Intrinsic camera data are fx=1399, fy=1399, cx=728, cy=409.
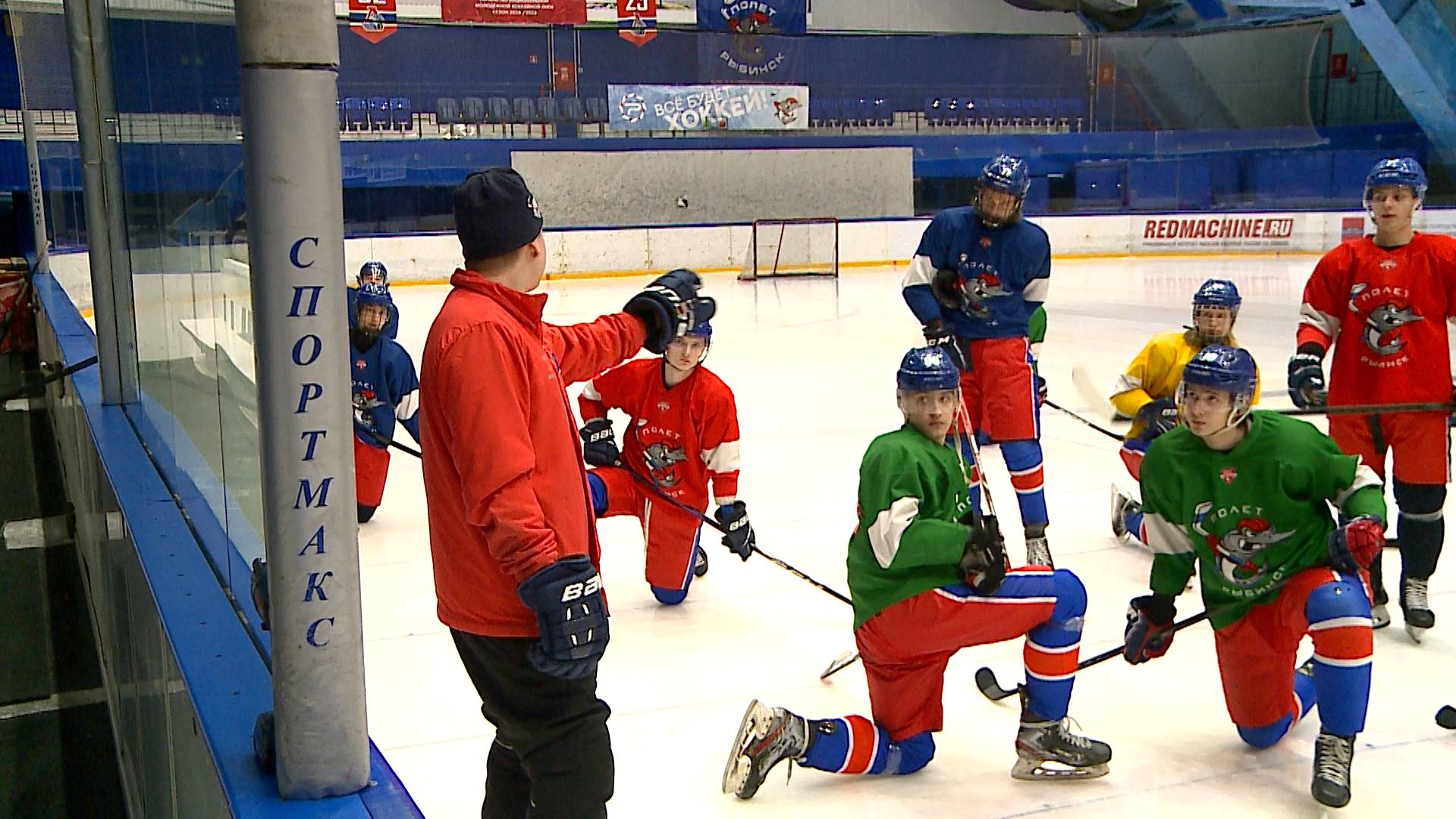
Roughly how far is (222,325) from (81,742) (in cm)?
236

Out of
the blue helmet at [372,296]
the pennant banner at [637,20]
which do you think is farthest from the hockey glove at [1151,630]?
the pennant banner at [637,20]

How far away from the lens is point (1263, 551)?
2986 mm

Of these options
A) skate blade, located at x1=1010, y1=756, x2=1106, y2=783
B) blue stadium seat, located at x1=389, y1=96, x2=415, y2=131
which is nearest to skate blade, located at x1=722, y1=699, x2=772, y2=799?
skate blade, located at x1=1010, y1=756, x2=1106, y2=783

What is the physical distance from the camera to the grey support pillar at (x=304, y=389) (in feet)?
4.59

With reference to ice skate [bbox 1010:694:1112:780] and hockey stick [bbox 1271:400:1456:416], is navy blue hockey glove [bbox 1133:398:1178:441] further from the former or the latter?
ice skate [bbox 1010:694:1112:780]

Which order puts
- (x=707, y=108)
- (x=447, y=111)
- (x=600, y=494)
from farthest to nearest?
1. (x=707, y=108)
2. (x=447, y=111)
3. (x=600, y=494)

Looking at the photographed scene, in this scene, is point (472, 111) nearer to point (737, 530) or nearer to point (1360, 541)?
point (737, 530)

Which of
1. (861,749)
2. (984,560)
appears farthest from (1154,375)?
(861,749)

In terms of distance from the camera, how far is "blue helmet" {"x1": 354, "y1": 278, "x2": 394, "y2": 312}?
5.11 metres

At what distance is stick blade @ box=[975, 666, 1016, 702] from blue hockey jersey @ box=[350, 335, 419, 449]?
245 centimetres

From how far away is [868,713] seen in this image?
11.4 ft

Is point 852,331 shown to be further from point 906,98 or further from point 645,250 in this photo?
point 906,98

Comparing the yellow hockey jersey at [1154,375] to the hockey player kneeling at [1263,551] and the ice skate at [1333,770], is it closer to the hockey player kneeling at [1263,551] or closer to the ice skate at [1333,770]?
the hockey player kneeling at [1263,551]

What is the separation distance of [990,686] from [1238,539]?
2.65 ft
